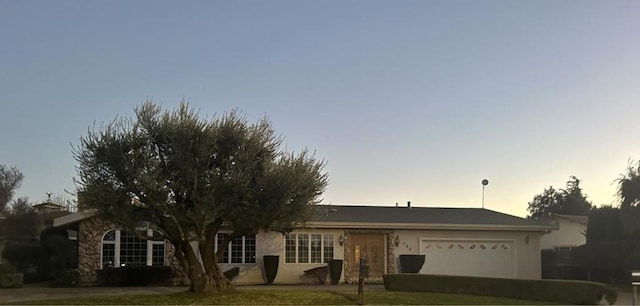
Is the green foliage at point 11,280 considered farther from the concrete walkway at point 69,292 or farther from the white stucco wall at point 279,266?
the white stucco wall at point 279,266

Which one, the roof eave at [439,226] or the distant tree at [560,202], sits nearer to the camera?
the roof eave at [439,226]

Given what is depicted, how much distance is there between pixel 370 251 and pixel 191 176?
1120cm

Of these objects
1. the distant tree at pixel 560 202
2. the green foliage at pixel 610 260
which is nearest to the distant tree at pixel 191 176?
the green foliage at pixel 610 260

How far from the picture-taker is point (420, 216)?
29547 millimetres

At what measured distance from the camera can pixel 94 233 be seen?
2541cm

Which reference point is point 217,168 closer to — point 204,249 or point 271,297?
point 204,249

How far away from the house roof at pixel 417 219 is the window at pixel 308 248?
2.84ft

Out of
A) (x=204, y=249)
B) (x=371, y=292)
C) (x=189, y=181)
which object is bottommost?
(x=371, y=292)

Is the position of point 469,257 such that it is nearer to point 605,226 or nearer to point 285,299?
point 605,226

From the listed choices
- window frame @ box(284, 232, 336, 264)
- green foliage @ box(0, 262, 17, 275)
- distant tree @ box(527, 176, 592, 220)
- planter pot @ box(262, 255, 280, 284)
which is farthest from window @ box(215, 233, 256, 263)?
distant tree @ box(527, 176, 592, 220)

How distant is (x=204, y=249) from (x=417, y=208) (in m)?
14.5

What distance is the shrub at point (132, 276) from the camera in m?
24.9

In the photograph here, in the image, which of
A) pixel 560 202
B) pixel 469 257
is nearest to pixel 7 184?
pixel 469 257

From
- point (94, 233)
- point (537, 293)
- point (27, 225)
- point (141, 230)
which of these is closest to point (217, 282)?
point (141, 230)
